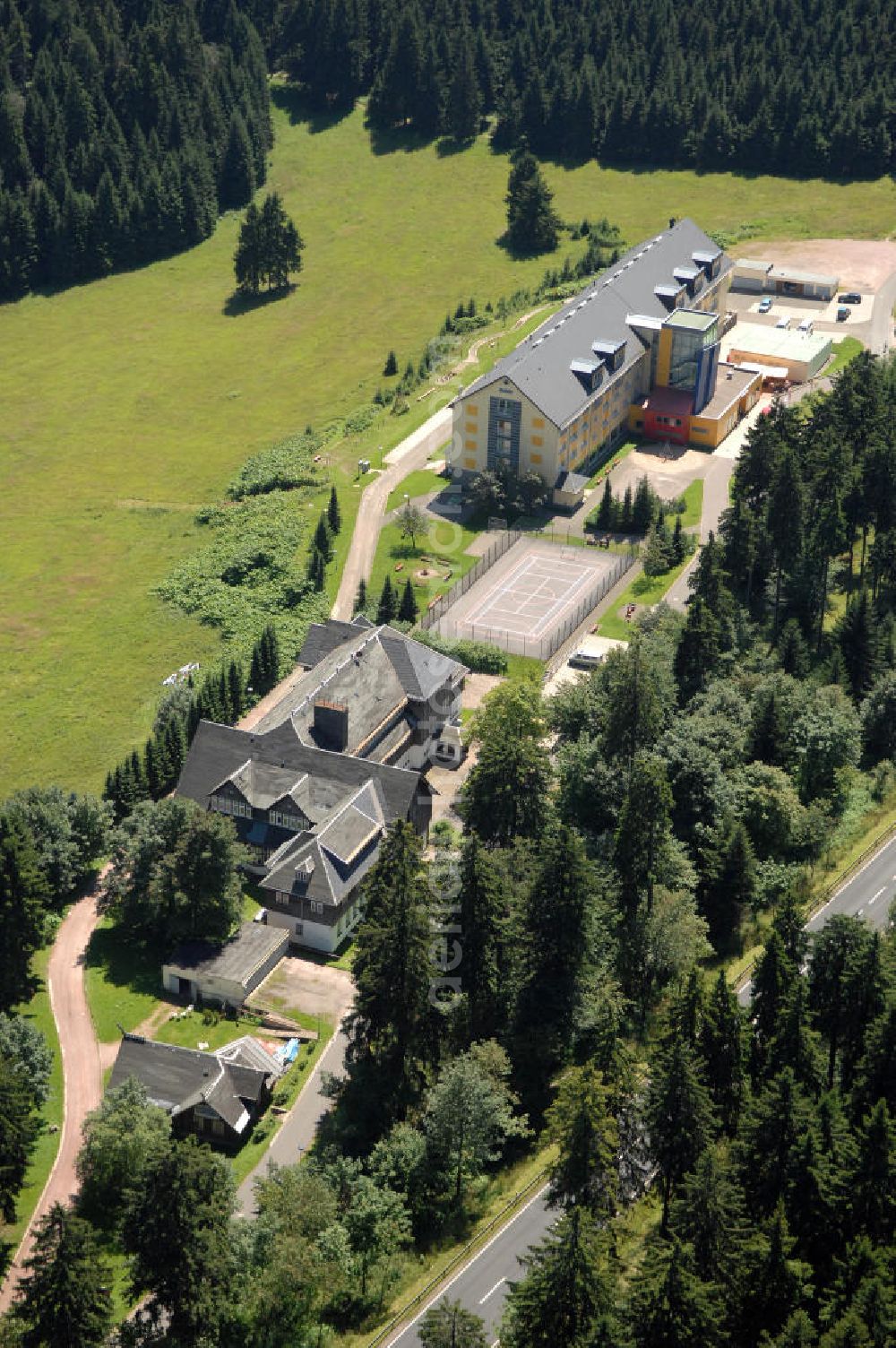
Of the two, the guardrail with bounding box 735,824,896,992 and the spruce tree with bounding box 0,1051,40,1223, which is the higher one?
the guardrail with bounding box 735,824,896,992

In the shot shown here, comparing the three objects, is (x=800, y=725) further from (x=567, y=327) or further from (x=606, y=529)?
(x=567, y=327)

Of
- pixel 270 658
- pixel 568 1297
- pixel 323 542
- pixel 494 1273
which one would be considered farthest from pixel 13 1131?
pixel 323 542

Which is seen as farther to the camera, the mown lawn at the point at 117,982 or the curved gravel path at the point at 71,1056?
the mown lawn at the point at 117,982

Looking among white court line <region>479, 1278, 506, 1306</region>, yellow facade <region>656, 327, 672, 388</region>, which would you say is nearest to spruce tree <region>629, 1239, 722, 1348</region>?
white court line <region>479, 1278, 506, 1306</region>

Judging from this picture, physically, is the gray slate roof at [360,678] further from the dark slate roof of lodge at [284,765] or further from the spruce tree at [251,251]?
the spruce tree at [251,251]

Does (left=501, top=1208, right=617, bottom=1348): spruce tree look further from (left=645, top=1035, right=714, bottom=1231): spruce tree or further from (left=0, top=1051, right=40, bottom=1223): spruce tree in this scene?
(left=0, top=1051, right=40, bottom=1223): spruce tree

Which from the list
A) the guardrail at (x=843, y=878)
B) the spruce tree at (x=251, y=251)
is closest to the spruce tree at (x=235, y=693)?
the guardrail at (x=843, y=878)

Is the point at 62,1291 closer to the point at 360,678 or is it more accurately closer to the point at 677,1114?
the point at 677,1114

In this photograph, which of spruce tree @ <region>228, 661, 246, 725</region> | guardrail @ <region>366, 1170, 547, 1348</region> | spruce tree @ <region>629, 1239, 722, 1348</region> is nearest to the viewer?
spruce tree @ <region>629, 1239, 722, 1348</region>
